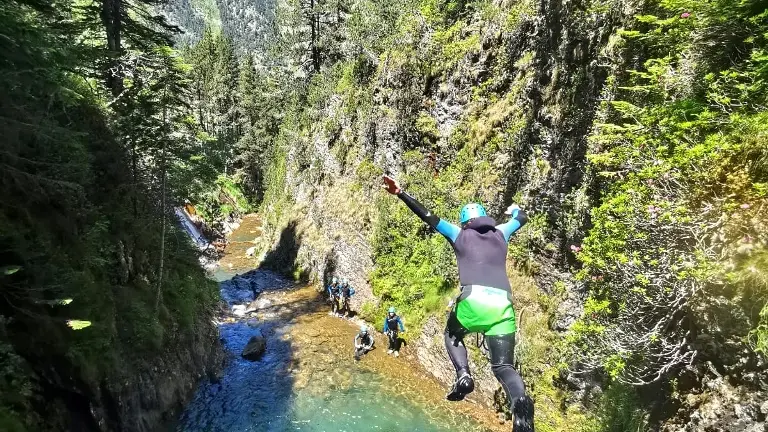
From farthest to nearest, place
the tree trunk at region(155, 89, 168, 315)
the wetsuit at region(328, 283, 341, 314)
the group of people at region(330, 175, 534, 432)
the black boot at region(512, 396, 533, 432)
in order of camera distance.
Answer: the wetsuit at region(328, 283, 341, 314)
the tree trunk at region(155, 89, 168, 315)
the group of people at region(330, 175, 534, 432)
the black boot at region(512, 396, 533, 432)

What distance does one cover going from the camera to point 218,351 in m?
17.8

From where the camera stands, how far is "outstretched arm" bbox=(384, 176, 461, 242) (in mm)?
5250

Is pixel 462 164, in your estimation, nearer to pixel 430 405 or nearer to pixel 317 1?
pixel 430 405

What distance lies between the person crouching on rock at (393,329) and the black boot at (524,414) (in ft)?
41.4

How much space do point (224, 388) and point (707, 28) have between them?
16711mm

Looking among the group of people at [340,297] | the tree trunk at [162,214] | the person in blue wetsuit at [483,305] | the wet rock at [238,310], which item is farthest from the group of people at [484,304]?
the wet rock at [238,310]

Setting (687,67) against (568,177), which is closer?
(687,67)

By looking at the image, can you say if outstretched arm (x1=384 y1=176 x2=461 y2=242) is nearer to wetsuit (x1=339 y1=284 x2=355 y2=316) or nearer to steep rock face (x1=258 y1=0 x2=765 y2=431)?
steep rock face (x1=258 y1=0 x2=765 y2=431)

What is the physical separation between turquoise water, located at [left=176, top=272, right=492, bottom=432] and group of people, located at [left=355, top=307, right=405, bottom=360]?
2.00 ft

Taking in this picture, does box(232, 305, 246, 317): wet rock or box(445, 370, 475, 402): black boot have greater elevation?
box(445, 370, 475, 402): black boot

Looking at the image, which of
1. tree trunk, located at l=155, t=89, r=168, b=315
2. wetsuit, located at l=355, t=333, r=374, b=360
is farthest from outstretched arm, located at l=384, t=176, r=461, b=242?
wetsuit, located at l=355, t=333, r=374, b=360

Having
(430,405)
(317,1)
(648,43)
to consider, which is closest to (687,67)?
(648,43)

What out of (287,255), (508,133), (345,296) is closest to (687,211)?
(508,133)

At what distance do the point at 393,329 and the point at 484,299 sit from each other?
42.1 ft
